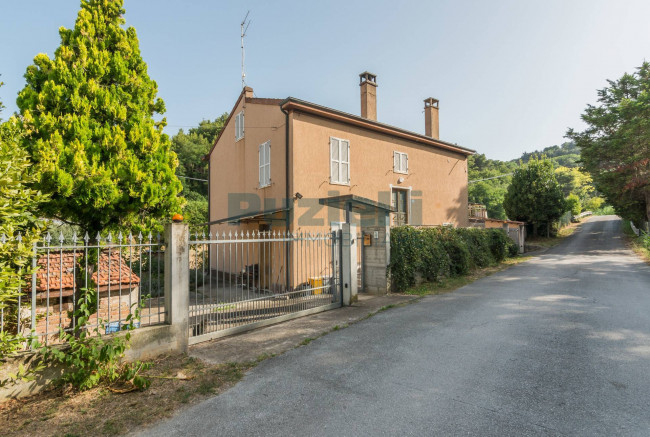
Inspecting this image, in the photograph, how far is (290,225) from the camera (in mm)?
11203

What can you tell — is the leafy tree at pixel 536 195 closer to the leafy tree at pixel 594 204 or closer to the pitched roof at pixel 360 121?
the pitched roof at pixel 360 121

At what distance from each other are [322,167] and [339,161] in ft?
2.67

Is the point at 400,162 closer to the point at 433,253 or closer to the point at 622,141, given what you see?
the point at 433,253

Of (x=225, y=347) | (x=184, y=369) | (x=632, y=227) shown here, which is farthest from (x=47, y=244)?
(x=632, y=227)

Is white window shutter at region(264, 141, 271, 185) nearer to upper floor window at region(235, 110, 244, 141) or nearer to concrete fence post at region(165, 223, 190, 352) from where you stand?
upper floor window at region(235, 110, 244, 141)

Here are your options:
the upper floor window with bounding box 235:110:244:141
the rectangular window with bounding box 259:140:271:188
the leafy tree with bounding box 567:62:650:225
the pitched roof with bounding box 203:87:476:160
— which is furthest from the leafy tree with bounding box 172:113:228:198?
the leafy tree with bounding box 567:62:650:225

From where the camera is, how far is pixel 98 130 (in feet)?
14.9

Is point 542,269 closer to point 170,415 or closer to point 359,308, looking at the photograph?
point 359,308

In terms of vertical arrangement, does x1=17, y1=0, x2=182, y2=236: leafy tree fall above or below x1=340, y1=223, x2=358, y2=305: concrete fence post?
above

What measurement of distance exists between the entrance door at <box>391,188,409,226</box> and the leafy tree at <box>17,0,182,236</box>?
11.0 meters

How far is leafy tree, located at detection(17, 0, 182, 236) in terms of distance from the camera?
4.16m

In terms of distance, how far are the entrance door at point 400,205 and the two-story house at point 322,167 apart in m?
0.05

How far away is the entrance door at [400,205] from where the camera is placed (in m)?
14.8

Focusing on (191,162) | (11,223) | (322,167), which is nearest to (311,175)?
(322,167)
